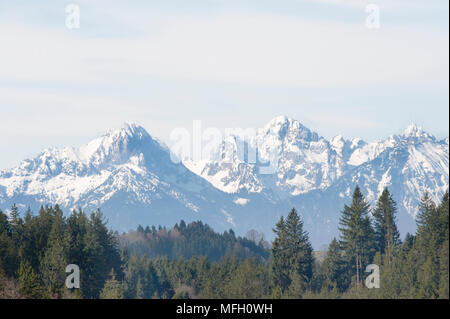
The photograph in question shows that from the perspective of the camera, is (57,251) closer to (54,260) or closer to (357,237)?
(54,260)

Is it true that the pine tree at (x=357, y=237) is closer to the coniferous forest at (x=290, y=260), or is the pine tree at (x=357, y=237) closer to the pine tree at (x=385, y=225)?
the coniferous forest at (x=290, y=260)

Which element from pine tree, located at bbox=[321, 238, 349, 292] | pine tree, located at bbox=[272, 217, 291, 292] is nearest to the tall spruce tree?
pine tree, located at bbox=[272, 217, 291, 292]

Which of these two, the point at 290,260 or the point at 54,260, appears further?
the point at 290,260

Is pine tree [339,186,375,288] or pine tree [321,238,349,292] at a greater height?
pine tree [339,186,375,288]

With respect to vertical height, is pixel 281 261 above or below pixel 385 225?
below

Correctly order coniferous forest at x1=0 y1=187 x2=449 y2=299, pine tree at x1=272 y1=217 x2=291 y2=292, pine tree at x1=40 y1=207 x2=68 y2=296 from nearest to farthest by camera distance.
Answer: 1. coniferous forest at x1=0 y1=187 x2=449 y2=299
2. pine tree at x1=40 y1=207 x2=68 y2=296
3. pine tree at x1=272 y1=217 x2=291 y2=292

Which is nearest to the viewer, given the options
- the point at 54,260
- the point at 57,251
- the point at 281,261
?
the point at 54,260

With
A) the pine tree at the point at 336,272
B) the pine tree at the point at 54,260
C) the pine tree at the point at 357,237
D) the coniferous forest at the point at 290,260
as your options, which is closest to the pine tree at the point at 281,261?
the coniferous forest at the point at 290,260

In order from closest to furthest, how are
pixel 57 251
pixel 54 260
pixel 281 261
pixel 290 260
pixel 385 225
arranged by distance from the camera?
pixel 54 260 → pixel 57 251 → pixel 290 260 → pixel 281 261 → pixel 385 225

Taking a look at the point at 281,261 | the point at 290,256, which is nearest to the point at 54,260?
the point at 281,261

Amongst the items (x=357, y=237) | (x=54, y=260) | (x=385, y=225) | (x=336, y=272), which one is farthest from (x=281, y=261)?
(x=54, y=260)

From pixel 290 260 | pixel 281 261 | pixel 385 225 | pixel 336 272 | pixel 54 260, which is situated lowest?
pixel 336 272

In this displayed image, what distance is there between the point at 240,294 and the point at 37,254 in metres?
35.7

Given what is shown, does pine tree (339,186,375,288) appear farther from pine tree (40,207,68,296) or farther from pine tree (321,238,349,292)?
pine tree (40,207,68,296)
